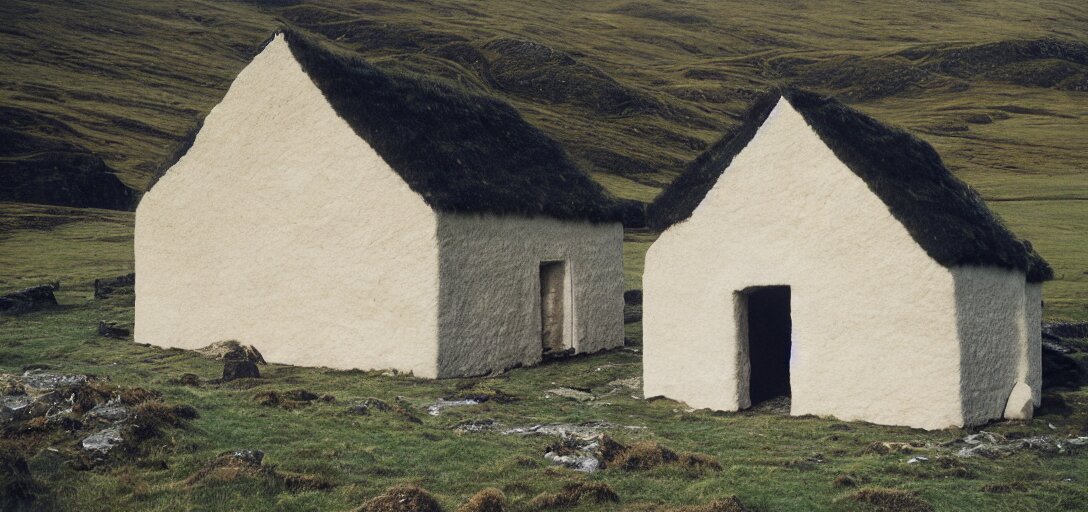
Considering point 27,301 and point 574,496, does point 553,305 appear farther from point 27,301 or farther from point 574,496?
point 27,301

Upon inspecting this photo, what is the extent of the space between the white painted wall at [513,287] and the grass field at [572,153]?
850 millimetres

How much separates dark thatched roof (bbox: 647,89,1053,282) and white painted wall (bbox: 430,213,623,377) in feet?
13.1

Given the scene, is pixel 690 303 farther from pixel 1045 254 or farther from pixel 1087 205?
pixel 1087 205

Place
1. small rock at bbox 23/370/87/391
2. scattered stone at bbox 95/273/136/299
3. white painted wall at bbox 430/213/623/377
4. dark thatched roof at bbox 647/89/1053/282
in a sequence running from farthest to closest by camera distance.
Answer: scattered stone at bbox 95/273/136/299 < white painted wall at bbox 430/213/623/377 < dark thatched roof at bbox 647/89/1053/282 < small rock at bbox 23/370/87/391

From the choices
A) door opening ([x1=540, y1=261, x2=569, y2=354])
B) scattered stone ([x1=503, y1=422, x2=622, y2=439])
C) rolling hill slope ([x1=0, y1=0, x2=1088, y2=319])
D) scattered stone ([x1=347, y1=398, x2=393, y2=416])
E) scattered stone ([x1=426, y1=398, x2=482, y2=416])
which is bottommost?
scattered stone ([x1=503, y1=422, x2=622, y2=439])

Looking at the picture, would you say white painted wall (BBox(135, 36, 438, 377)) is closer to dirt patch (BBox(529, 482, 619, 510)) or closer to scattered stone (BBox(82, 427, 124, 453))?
scattered stone (BBox(82, 427, 124, 453))

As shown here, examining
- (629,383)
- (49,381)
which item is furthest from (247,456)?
(629,383)

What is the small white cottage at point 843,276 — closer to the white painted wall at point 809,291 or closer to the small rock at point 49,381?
the white painted wall at point 809,291

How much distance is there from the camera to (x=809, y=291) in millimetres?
14289

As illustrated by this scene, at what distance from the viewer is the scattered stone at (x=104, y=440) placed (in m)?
10.1

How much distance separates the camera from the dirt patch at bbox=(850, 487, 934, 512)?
898 cm

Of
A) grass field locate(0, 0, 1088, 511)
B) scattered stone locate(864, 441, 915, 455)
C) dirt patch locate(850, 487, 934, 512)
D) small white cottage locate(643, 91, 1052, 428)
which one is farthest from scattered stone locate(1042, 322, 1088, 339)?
dirt patch locate(850, 487, 934, 512)

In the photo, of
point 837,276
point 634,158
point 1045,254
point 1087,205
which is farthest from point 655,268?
point 634,158

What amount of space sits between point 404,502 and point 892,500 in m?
4.51
